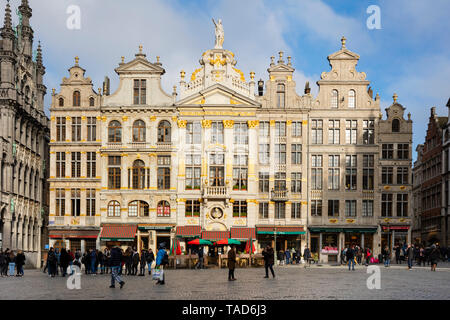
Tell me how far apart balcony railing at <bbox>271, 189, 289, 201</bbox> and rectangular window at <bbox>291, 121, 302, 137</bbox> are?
17.6ft

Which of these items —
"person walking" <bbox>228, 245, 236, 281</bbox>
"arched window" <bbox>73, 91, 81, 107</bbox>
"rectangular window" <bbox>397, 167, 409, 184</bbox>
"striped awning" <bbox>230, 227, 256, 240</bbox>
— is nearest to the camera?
"person walking" <bbox>228, 245, 236, 281</bbox>

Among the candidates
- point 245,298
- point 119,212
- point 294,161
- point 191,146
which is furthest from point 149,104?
point 245,298

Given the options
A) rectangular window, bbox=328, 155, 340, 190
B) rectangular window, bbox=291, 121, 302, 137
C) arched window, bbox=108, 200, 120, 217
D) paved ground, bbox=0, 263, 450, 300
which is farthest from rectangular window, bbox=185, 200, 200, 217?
paved ground, bbox=0, 263, 450, 300

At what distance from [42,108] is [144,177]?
14563 millimetres

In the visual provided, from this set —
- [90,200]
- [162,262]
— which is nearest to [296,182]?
[90,200]

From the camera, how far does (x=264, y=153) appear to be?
63094 mm

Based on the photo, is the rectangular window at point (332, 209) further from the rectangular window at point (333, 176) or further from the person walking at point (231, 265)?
the person walking at point (231, 265)

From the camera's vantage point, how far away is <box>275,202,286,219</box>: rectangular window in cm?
6247

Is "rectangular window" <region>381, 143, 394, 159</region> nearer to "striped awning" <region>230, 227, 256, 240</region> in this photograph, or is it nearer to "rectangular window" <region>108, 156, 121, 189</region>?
"striped awning" <region>230, 227, 256, 240</region>

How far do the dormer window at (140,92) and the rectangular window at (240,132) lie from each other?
8.93 m

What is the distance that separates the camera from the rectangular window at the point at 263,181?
62844mm

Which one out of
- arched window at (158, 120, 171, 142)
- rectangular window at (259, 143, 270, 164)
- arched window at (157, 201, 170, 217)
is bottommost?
arched window at (157, 201, 170, 217)

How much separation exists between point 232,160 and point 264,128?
14.0 feet
